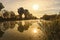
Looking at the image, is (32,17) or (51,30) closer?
(51,30)

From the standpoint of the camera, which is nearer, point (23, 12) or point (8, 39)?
point (8, 39)

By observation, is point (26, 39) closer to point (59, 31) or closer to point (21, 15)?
point (59, 31)

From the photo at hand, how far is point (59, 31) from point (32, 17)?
12275 centimetres

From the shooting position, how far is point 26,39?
23.9 m

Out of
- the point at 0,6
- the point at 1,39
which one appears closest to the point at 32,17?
the point at 0,6

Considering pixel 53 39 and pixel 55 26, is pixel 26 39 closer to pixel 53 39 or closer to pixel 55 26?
pixel 55 26

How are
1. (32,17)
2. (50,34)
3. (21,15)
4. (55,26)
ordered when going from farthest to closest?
(32,17), (21,15), (55,26), (50,34)

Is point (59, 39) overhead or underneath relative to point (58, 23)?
underneath

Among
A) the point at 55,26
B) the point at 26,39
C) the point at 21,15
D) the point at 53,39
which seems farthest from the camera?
the point at 21,15

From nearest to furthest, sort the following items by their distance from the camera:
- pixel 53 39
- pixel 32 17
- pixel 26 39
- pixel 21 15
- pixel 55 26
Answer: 1. pixel 53 39
2. pixel 55 26
3. pixel 26 39
4. pixel 21 15
5. pixel 32 17

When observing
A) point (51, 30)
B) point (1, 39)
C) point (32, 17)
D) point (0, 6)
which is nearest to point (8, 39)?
point (1, 39)

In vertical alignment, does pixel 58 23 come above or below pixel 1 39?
above

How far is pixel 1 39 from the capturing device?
24375 millimetres

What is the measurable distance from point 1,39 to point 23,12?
10134cm
